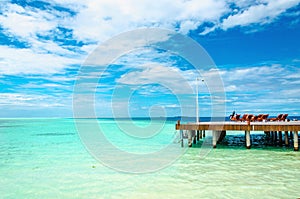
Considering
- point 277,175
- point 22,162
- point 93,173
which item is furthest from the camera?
point 22,162

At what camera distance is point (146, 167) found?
13.4 m

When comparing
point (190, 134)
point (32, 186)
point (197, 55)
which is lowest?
point (32, 186)

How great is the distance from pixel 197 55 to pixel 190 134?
5.80 meters

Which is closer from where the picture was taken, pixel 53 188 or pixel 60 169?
pixel 53 188

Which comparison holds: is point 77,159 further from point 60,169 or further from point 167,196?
point 167,196

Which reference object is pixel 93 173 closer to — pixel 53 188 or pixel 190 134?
pixel 53 188

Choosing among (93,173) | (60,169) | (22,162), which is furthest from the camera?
(22,162)

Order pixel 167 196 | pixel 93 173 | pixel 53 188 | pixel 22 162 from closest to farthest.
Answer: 1. pixel 167 196
2. pixel 53 188
3. pixel 93 173
4. pixel 22 162

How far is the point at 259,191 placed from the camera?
8.78m

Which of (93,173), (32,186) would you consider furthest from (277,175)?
(32,186)

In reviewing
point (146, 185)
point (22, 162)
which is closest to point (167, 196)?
point (146, 185)

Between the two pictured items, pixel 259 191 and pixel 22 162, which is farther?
pixel 22 162

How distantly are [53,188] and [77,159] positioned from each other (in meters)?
6.48

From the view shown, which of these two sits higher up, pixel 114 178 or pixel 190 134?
pixel 190 134
